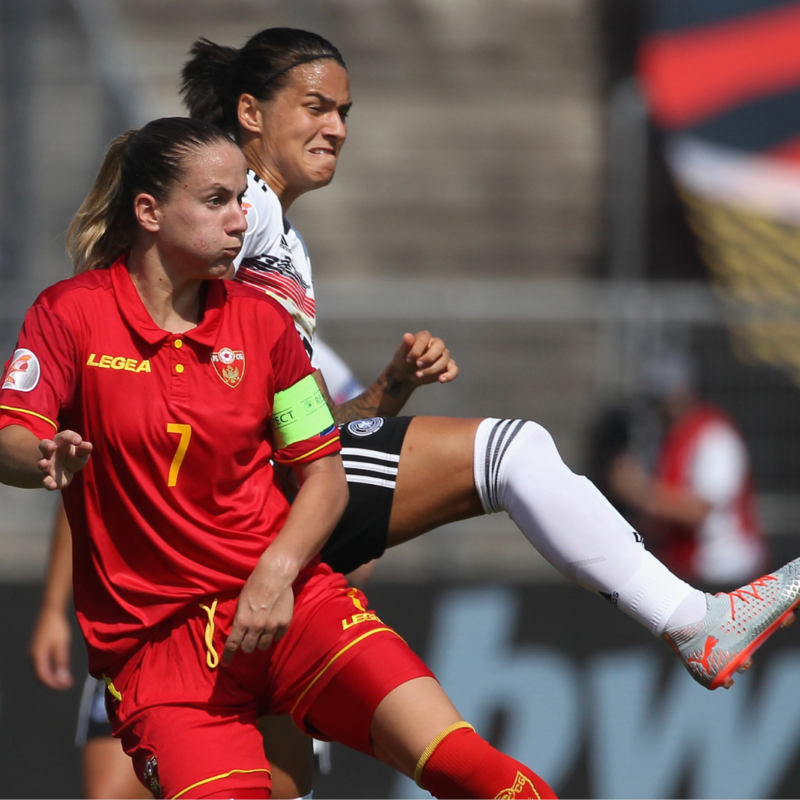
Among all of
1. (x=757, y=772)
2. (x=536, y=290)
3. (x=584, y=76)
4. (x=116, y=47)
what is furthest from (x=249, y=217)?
(x=584, y=76)

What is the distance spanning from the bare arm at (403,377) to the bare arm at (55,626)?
4.30ft

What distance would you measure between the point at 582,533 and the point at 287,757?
111 cm

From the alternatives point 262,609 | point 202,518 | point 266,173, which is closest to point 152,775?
point 262,609

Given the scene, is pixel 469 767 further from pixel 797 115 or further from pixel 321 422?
pixel 797 115

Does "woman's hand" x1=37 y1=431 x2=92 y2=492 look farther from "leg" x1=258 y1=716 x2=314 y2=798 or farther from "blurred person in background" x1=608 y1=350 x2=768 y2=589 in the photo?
"blurred person in background" x1=608 y1=350 x2=768 y2=589

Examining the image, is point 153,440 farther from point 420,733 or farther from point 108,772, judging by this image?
point 108,772

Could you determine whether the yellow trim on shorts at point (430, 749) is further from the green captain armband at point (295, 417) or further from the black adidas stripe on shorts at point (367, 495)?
the green captain armband at point (295, 417)

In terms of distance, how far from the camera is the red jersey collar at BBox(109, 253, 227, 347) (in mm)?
2783

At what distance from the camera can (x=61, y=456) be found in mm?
2484

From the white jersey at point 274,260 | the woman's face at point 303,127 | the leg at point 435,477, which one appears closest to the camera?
the leg at point 435,477

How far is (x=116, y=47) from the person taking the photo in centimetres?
1031

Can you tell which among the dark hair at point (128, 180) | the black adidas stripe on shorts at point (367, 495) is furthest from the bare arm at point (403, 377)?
the dark hair at point (128, 180)

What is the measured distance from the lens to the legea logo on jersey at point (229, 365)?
2.82 metres

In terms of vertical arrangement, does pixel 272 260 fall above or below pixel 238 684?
above
